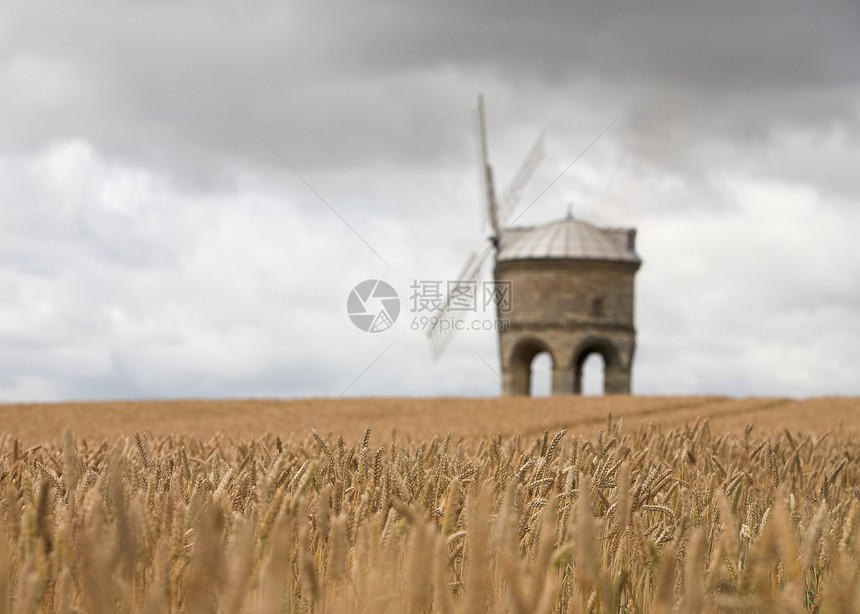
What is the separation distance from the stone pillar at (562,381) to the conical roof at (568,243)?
394cm

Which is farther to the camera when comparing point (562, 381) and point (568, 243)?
point (568, 243)

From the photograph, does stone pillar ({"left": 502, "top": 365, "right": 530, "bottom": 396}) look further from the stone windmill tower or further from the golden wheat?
the golden wheat

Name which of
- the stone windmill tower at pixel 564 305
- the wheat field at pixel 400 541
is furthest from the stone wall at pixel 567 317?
the wheat field at pixel 400 541

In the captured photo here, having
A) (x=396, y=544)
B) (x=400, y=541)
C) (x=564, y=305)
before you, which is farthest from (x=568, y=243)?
(x=396, y=544)

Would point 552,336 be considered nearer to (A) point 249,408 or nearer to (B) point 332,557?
(A) point 249,408

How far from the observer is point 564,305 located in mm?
31422

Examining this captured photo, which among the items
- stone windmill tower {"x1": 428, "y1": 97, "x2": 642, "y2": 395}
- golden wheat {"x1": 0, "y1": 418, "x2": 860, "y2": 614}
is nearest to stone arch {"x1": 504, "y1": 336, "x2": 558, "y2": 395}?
stone windmill tower {"x1": 428, "y1": 97, "x2": 642, "y2": 395}

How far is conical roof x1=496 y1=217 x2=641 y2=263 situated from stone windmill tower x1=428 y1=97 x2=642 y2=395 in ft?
0.12

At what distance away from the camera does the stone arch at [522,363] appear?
31.4 metres

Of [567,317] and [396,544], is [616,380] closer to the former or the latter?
[567,317]

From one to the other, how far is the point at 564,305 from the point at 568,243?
7.95 ft

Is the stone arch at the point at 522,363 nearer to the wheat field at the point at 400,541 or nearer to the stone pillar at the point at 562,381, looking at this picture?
the stone pillar at the point at 562,381

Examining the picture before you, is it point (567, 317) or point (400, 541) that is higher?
point (567, 317)

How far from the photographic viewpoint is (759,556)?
160cm
